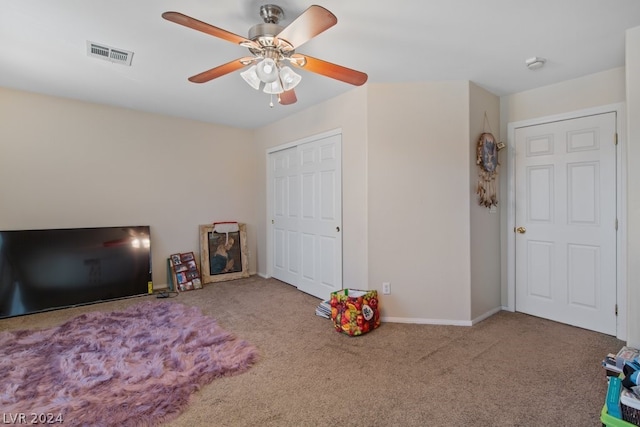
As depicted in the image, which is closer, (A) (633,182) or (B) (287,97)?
(A) (633,182)

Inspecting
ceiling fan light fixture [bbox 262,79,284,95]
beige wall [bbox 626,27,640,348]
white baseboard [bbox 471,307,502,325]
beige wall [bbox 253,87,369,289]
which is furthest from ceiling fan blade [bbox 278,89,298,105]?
white baseboard [bbox 471,307,502,325]

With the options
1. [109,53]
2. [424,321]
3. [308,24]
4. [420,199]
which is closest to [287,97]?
[308,24]

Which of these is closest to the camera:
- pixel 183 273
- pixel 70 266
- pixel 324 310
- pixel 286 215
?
pixel 324 310

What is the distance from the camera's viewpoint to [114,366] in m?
2.19

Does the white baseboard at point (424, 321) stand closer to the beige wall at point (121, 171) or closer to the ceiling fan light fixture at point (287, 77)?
the ceiling fan light fixture at point (287, 77)

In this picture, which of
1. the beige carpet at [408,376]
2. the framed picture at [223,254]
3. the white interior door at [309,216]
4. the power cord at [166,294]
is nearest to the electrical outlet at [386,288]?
the beige carpet at [408,376]

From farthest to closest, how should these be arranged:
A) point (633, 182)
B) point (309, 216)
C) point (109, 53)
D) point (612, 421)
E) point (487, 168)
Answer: point (309, 216), point (487, 168), point (109, 53), point (633, 182), point (612, 421)

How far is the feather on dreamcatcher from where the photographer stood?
120 inches

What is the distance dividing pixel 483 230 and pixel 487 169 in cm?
64

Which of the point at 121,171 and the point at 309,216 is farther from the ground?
the point at 121,171

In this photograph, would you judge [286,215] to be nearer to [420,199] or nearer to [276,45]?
[420,199]

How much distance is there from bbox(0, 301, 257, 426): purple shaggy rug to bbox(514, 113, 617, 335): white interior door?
9.93ft

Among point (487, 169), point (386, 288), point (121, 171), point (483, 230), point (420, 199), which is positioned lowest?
point (386, 288)

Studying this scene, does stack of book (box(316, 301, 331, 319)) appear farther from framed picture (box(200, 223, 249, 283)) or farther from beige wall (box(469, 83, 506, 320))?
framed picture (box(200, 223, 249, 283))
